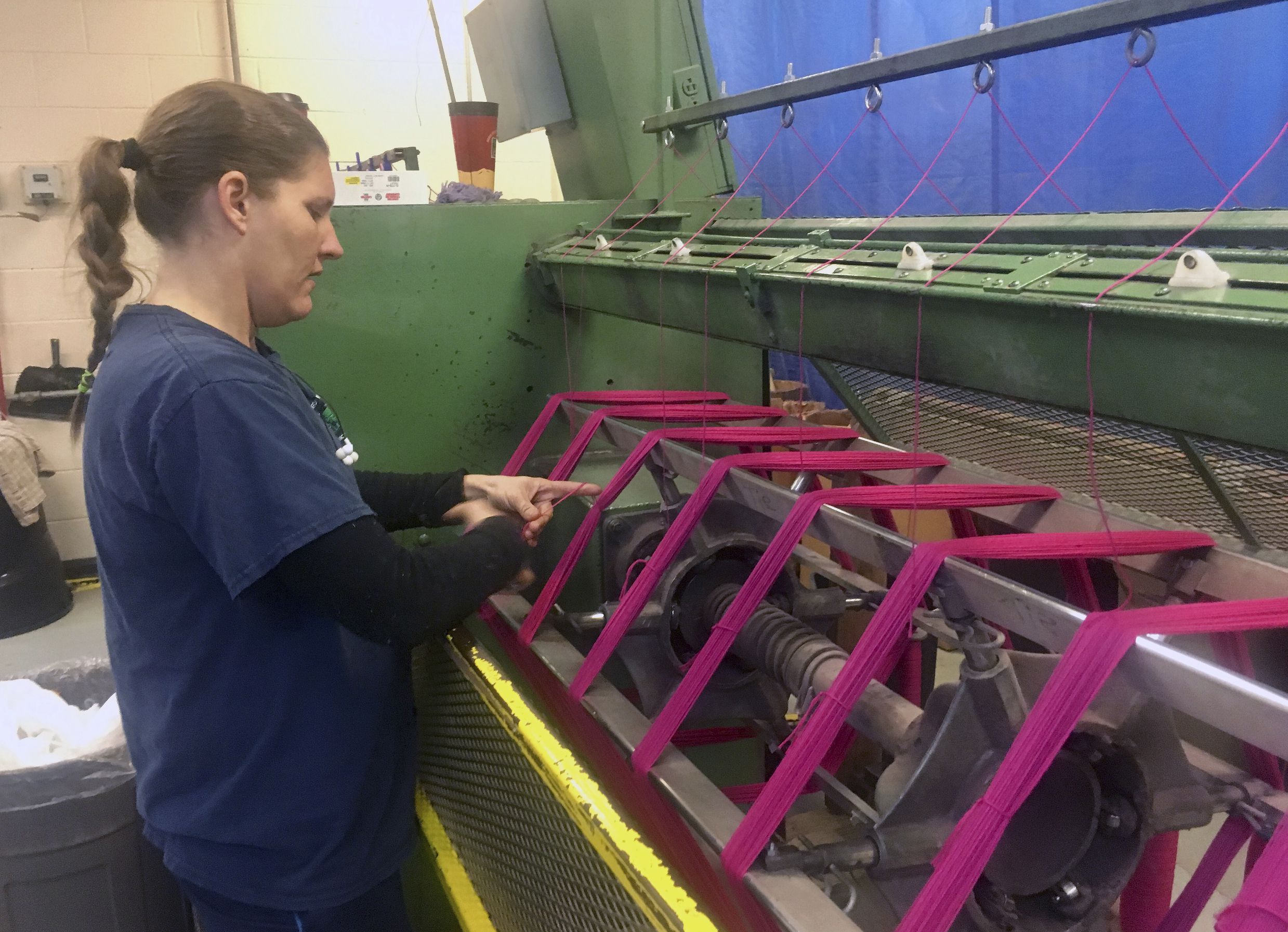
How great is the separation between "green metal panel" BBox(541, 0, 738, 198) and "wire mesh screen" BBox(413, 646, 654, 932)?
1.17 meters

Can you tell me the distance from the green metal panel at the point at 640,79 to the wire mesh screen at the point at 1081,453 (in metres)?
0.71

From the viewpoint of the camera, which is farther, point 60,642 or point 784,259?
point 60,642

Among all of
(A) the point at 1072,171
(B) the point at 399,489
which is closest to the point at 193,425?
(B) the point at 399,489

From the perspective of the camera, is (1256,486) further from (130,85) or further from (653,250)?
(130,85)

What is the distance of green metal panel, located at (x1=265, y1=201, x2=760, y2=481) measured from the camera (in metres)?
1.85

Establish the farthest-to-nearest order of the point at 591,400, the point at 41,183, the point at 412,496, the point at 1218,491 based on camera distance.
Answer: the point at 41,183 → the point at 591,400 → the point at 412,496 → the point at 1218,491

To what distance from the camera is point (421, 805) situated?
1492 millimetres

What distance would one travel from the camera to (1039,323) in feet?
2.83

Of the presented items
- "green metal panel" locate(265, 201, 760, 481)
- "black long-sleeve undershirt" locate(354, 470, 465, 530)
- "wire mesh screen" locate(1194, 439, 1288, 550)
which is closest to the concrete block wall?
"green metal panel" locate(265, 201, 760, 481)

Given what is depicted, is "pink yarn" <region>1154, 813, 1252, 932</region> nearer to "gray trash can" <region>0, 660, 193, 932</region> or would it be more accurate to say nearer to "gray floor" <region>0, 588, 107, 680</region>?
"gray trash can" <region>0, 660, 193, 932</region>

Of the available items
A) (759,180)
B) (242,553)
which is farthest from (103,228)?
(759,180)

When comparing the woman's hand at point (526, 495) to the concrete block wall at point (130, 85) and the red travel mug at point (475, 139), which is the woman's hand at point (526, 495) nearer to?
the red travel mug at point (475, 139)

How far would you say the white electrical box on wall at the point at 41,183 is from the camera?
10.5 ft

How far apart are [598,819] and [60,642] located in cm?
273
